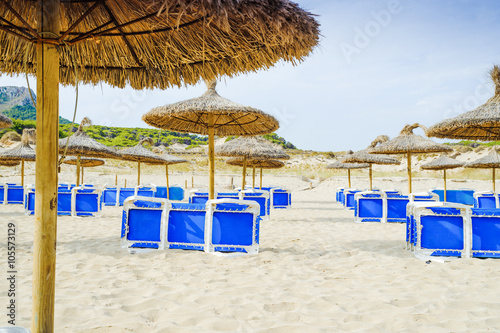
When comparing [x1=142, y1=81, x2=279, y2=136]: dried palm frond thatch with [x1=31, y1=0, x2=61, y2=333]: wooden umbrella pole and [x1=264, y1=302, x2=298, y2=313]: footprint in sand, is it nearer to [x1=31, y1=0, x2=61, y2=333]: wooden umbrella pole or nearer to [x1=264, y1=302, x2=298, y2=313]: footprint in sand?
[x1=264, y1=302, x2=298, y2=313]: footprint in sand

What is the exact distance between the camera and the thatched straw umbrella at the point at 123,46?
5.24 feet

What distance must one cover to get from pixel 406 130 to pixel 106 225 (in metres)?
8.70

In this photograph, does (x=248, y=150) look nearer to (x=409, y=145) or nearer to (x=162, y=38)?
(x=409, y=145)

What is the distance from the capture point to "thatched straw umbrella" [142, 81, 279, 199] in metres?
5.53

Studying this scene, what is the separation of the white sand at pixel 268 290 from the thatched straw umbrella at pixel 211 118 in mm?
2138

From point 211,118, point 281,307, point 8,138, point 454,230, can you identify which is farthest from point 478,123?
point 8,138

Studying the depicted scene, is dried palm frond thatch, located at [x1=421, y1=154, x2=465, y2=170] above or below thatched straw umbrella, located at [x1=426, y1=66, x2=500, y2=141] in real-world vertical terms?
→ below

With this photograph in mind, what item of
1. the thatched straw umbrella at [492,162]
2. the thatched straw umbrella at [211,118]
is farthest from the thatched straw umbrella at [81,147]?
the thatched straw umbrella at [492,162]

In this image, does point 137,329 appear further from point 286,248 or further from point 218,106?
point 218,106

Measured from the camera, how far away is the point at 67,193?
859 cm

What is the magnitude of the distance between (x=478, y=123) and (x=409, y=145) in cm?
323

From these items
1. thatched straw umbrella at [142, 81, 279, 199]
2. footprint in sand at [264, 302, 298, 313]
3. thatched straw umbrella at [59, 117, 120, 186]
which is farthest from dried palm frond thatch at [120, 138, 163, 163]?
footprint in sand at [264, 302, 298, 313]

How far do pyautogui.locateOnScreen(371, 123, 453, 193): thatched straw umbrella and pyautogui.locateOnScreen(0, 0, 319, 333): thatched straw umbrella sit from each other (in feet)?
25.8

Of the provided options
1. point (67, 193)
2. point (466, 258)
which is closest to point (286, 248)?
point (466, 258)
